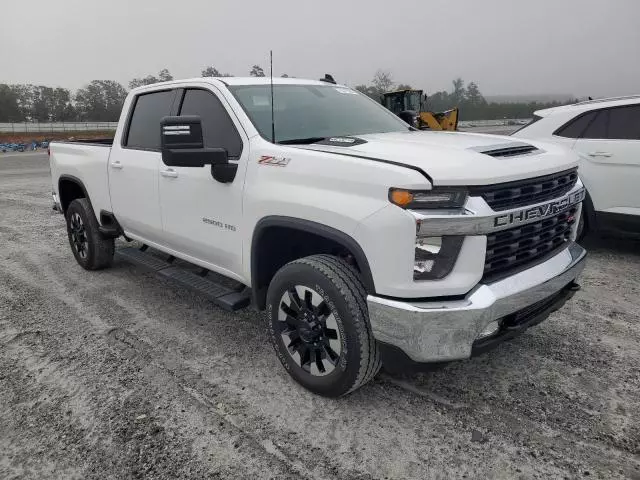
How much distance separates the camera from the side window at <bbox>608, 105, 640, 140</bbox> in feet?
17.8

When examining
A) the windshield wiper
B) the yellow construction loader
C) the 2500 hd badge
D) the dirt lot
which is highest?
the yellow construction loader

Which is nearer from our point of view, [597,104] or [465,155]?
[465,155]

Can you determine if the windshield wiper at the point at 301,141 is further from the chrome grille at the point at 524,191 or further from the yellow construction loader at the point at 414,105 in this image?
the yellow construction loader at the point at 414,105

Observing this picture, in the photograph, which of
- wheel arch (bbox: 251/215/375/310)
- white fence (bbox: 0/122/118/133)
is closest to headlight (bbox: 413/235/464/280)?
wheel arch (bbox: 251/215/375/310)

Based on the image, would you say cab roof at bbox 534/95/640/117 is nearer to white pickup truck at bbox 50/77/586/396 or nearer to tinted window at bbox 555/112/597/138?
tinted window at bbox 555/112/597/138

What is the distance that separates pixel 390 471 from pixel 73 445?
1630 mm

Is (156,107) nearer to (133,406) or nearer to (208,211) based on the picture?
Answer: (208,211)

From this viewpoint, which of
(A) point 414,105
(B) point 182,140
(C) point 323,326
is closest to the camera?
(C) point 323,326

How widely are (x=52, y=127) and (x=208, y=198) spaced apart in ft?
185

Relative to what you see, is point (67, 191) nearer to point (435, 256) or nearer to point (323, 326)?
point (323, 326)

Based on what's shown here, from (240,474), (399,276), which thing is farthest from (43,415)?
(399,276)

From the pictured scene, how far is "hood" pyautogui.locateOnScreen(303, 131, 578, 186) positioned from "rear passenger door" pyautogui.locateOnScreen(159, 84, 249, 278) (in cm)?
65

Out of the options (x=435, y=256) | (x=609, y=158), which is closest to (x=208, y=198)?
(x=435, y=256)

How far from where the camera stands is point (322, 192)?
2.74m
